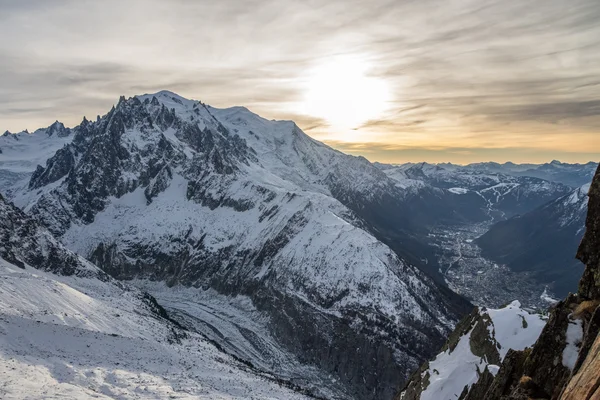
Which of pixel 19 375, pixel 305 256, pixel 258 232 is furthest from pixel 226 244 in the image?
pixel 19 375

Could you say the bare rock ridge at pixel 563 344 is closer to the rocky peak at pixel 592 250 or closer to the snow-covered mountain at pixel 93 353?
the rocky peak at pixel 592 250

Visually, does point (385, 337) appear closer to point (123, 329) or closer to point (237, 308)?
point (237, 308)

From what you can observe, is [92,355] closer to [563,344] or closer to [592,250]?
[563,344]

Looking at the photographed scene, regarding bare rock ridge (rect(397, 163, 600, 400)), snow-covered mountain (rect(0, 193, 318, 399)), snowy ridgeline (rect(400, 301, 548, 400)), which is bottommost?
snow-covered mountain (rect(0, 193, 318, 399))

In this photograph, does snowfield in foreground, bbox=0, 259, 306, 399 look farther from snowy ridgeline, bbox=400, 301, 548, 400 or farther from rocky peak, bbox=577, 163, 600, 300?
rocky peak, bbox=577, 163, 600, 300

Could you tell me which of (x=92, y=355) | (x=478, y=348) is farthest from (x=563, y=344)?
(x=92, y=355)

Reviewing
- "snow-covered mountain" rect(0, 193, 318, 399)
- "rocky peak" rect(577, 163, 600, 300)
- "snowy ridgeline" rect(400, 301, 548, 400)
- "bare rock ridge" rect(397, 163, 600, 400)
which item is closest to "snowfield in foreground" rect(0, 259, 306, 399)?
"snow-covered mountain" rect(0, 193, 318, 399)

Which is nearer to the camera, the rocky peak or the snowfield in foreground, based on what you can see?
the rocky peak

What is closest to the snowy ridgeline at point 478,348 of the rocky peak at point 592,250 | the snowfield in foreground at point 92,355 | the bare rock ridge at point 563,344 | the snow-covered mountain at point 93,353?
the bare rock ridge at point 563,344
